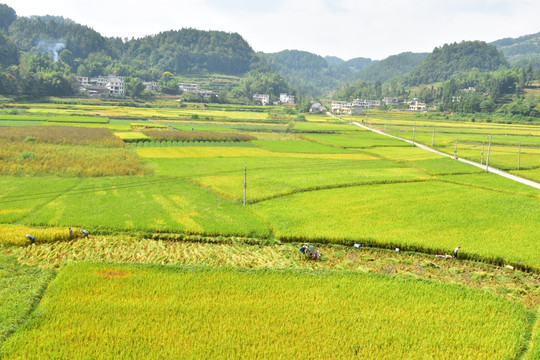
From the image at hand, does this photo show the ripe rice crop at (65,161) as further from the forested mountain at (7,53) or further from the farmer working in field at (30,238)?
the forested mountain at (7,53)

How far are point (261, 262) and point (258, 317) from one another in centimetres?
381

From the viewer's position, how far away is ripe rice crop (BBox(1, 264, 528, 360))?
893cm

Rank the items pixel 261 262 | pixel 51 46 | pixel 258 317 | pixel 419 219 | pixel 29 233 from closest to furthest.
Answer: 1. pixel 258 317
2. pixel 261 262
3. pixel 29 233
4. pixel 419 219
5. pixel 51 46

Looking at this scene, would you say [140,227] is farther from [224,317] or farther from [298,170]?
[298,170]

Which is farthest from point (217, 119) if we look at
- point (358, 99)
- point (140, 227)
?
point (358, 99)

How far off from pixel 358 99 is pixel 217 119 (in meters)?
82.6

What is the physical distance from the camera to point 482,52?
187500mm

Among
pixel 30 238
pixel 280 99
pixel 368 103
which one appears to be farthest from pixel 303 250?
pixel 280 99

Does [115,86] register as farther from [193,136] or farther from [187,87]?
[193,136]

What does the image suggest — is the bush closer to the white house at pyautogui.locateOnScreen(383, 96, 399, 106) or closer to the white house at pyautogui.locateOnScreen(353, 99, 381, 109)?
the white house at pyautogui.locateOnScreen(353, 99, 381, 109)

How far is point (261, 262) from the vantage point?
13.9 m

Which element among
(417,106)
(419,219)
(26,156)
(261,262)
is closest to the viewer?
(261,262)

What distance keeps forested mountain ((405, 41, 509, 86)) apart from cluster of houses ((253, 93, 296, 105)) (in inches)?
2647

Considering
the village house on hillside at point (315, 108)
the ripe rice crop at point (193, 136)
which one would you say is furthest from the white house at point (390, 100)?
the ripe rice crop at point (193, 136)
